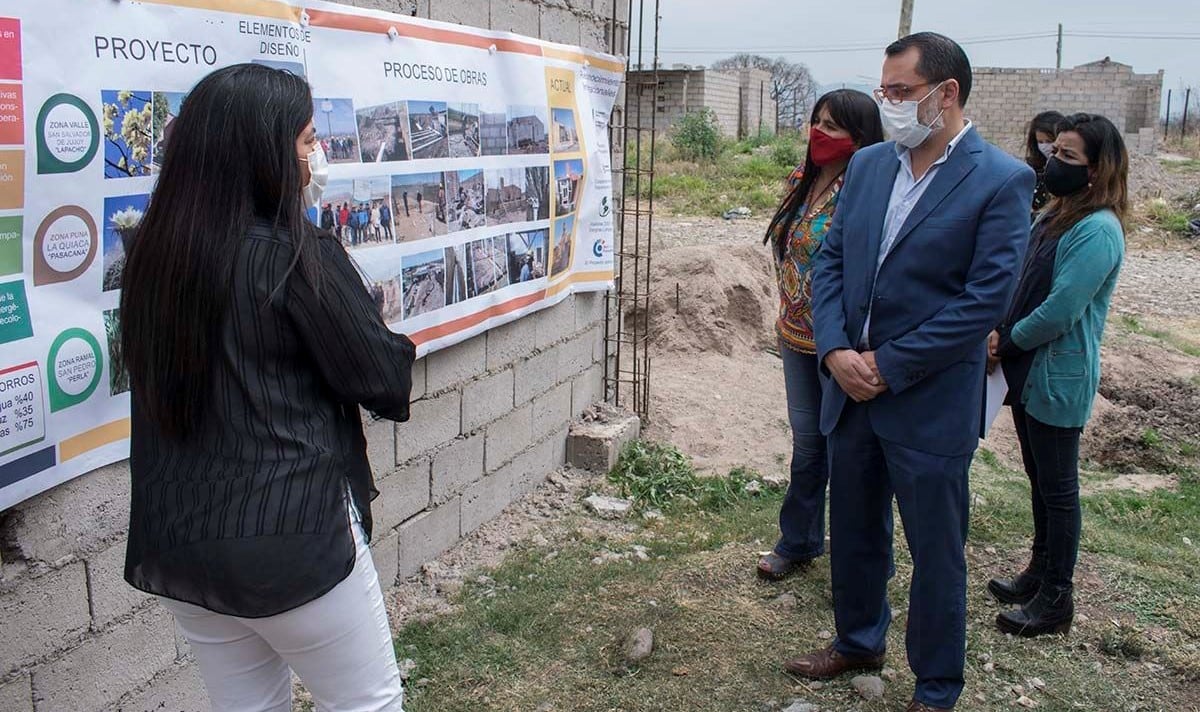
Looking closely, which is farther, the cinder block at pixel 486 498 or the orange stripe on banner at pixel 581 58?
the orange stripe on banner at pixel 581 58

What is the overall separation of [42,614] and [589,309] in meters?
3.17

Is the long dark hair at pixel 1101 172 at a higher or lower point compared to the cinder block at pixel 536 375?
higher

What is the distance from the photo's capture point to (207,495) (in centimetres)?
168

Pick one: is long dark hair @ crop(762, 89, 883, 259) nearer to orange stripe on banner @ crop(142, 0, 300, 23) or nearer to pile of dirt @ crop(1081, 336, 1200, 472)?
orange stripe on banner @ crop(142, 0, 300, 23)

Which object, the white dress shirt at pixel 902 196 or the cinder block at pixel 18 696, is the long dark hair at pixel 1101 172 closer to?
the white dress shirt at pixel 902 196

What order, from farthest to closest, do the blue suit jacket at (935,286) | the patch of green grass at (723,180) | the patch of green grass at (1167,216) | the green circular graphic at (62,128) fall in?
the patch of green grass at (723,180) < the patch of green grass at (1167,216) < the blue suit jacket at (935,286) < the green circular graphic at (62,128)

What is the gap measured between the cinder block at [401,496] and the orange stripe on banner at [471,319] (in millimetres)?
501

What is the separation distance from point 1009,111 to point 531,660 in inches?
969

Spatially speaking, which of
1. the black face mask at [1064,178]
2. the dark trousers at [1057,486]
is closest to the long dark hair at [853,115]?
the black face mask at [1064,178]

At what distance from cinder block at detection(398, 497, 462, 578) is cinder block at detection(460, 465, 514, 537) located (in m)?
0.06

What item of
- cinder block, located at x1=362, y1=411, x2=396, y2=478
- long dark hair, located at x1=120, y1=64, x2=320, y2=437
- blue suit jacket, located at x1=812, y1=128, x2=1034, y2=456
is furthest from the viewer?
cinder block, located at x1=362, y1=411, x2=396, y2=478

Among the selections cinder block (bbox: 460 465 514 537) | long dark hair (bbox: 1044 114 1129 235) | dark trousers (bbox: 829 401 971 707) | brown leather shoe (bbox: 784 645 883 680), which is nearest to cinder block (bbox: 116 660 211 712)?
cinder block (bbox: 460 465 514 537)

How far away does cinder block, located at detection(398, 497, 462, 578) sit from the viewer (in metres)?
3.75

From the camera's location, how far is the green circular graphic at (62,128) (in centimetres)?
212
